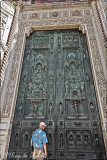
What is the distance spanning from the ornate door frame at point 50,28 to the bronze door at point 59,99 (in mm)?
226

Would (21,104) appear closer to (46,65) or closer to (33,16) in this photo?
(46,65)

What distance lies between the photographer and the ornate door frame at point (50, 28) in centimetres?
395

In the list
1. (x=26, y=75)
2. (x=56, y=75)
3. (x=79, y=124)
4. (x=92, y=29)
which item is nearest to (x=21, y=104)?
(x=26, y=75)

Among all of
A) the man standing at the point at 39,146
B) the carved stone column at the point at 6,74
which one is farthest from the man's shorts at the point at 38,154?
the carved stone column at the point at 6,74

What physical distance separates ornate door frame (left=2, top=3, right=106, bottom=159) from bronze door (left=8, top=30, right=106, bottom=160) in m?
0.23

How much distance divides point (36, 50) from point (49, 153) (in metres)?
3.53

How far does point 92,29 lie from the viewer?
5254 mm

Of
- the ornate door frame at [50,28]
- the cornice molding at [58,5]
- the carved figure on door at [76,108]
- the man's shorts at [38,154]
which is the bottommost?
the man's shorts at [38,154]

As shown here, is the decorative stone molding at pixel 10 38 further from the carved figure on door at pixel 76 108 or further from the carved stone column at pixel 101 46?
the carved stone column at pixel 101 46

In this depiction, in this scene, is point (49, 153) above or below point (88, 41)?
below

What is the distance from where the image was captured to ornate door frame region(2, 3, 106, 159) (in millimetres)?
3953

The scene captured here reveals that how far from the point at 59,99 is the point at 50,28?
3023mm

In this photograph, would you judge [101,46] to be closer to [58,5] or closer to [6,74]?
[58,5]

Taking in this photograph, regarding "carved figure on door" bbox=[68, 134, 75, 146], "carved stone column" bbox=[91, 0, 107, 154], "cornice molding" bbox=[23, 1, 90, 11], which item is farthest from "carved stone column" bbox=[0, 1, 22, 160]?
"carved stone column" bbox=[91, 0, 107, 154]
